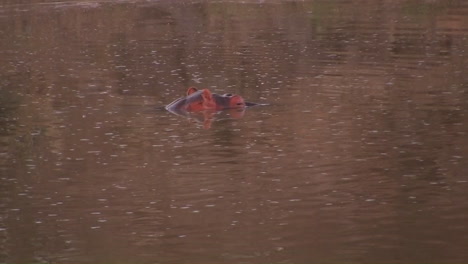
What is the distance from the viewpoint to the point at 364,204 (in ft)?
55.5

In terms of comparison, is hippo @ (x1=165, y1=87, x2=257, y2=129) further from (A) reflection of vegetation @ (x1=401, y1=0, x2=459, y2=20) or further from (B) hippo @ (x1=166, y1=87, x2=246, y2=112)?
(A) reflection of vegetation @ (x1=401, y1=0, x2=459, y2=20)

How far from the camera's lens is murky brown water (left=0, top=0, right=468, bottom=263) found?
1525 cm

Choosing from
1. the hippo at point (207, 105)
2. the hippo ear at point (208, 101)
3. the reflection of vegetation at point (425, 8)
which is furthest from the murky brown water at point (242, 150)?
the reflection of vegetation at point (425, 8)

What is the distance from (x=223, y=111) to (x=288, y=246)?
11.2 meters

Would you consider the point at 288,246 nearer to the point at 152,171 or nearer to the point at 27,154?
the point at 152,171

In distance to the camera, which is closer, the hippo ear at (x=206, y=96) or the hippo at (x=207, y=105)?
the hippo at (x=207, y=105)

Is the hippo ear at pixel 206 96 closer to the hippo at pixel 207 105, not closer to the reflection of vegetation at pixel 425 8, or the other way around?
the hippo at pixel 207 105

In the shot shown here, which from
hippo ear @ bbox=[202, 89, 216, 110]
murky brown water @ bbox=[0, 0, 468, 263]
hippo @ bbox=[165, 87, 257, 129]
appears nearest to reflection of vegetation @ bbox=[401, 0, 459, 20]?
murky brown water @ bbox=[0, 0, 468, 263]

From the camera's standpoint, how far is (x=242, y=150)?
2120 centimetres

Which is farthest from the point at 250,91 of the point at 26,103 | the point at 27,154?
the point at 27,154

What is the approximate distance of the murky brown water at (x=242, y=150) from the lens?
15250mm

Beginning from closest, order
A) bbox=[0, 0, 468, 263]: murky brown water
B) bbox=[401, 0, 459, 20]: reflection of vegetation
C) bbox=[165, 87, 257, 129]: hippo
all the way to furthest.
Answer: bbox=[0, 0, 468, 263]: murky brown water < bbox=[165, 87, 257, 129]: hippo < bbox=[401, 0, 459, 20]: reflection of vegetation

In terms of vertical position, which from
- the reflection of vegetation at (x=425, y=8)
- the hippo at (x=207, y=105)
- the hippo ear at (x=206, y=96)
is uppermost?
the hippo ear at (x=206, y=96)

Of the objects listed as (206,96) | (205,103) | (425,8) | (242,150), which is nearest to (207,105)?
(205,103)
